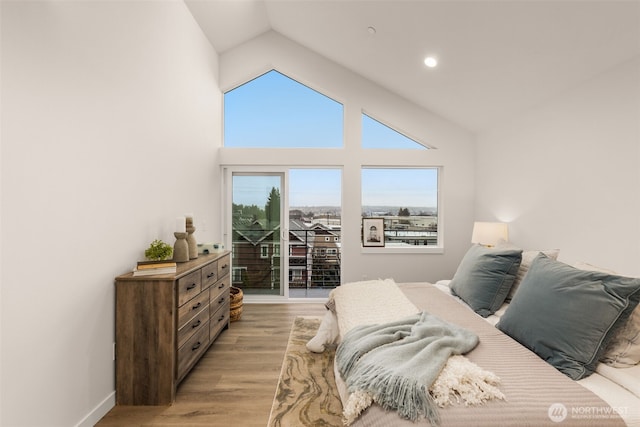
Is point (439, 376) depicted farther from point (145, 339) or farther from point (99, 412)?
point (99, 412)

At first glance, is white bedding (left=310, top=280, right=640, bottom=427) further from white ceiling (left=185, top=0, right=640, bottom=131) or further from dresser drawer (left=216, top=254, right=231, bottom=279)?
dresser drawer (left=216, top=254, right=231, bottom=279)

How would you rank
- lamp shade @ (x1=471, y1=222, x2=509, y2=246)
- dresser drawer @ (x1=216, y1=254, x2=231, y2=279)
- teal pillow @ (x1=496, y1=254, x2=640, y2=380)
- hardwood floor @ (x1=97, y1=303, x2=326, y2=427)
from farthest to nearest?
1. lamp shade @ (x1=471, y1=222, x2=509, y2=246)
2. dresser drawer @ (x1=216, y1=254, x2=231, y2=279)
3. hardwood floor @ (x1=97, y1=303, x2=326, y2=427)
4. teal pillow @ (x1=496, y1=254, x2=640, y2=380)

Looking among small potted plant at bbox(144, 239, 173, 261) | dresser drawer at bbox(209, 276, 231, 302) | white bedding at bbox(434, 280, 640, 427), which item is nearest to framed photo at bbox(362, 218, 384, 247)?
dresser drawer at bbox(209, 276, 231, 302)

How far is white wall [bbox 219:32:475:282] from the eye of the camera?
423 cm

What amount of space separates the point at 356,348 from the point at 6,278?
5.29 ft

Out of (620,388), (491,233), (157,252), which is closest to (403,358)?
(620,388)

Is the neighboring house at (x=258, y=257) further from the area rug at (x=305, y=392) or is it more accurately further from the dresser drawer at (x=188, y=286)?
the dresser drawer at (x=188, y=286)

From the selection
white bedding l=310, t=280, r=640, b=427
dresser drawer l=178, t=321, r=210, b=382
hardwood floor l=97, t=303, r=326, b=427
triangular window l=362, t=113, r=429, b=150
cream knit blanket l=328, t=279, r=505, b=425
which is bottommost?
hardwood floor l=97, t=303, r=326, b=427

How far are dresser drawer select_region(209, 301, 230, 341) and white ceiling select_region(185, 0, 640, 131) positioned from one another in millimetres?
3130

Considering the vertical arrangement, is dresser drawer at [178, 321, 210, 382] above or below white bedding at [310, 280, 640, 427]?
below

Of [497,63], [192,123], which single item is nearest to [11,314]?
[192,123]

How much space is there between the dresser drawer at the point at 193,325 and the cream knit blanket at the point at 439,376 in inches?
44.4

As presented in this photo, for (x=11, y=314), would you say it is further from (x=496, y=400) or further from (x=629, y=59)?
(x=629, y=59)

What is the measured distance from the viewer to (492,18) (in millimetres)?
2336
